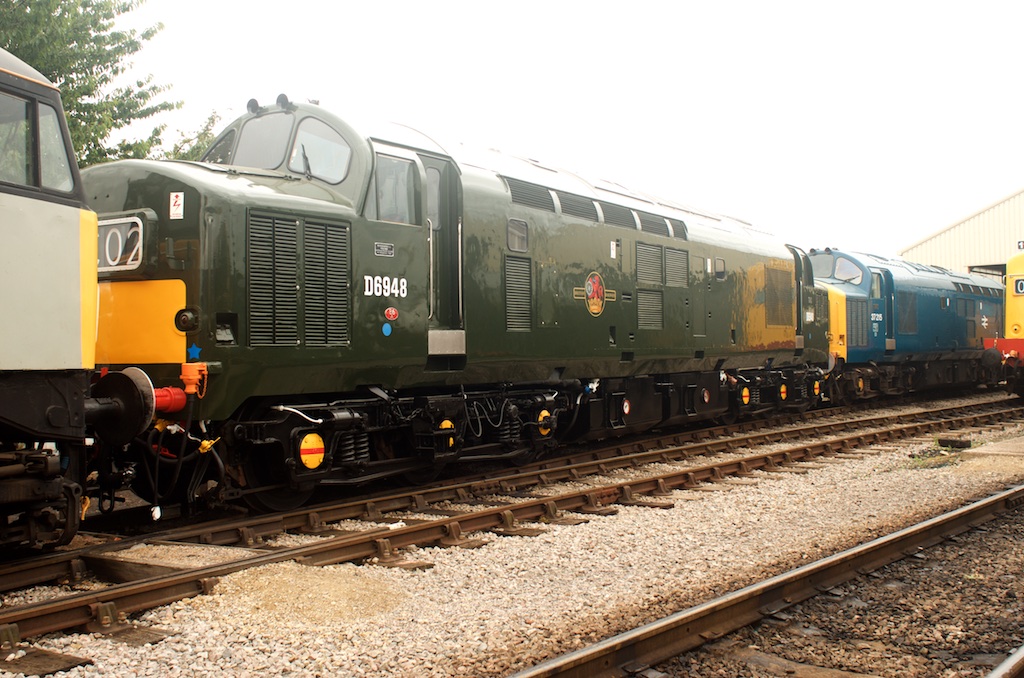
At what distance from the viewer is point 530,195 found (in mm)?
9844

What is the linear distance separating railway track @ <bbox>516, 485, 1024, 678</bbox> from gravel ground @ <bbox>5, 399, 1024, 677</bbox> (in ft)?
1.09

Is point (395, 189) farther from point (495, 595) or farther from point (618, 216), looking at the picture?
point (495, 595)

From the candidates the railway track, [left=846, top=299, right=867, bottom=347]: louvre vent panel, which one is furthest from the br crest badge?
[left=846, top=299, right=867, bottom=347]: louvre vent panel

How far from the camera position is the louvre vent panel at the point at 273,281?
706 cm

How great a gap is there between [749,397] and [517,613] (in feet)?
34.6

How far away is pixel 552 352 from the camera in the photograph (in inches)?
395

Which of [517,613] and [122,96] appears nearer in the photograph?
[517,613]

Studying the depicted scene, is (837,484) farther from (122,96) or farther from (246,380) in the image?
(122,96)

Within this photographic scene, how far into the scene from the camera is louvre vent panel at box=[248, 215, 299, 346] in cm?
706

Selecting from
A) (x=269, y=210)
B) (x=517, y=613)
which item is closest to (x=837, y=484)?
(x=517, y=613)

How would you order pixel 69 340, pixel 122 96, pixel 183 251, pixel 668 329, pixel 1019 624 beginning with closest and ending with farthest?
pixel 1019 624 → pixel 69 340 → pixel 183 251 → pixel 668 329 → pixel 122 96

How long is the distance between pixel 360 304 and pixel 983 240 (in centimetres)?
3582

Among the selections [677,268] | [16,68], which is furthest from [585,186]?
[16,68]

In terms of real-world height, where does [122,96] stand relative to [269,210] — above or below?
above
